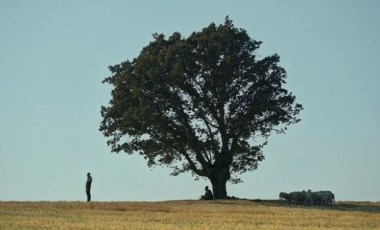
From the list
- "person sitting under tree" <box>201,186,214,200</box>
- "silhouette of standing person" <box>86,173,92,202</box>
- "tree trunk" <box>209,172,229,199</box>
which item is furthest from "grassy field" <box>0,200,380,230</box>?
"tree trunk" <box>209,172,229,199</box>

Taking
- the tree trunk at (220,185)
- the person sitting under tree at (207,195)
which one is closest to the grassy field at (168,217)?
the person sitting under tree at (207,195)

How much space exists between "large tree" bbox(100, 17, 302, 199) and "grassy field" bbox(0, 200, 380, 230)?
39.7ft

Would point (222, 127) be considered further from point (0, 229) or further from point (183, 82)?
point (0, 229)

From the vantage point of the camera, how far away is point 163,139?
64125 millimetres

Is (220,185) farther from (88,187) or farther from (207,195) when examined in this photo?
(88,187)

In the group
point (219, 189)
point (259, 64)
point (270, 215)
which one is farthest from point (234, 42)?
point (270, 215)

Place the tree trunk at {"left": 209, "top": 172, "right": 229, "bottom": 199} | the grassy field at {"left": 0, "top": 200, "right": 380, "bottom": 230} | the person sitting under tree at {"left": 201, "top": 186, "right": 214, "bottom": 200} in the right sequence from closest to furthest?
the grassy field at {"left": 0, "top": 200, "right": 380, "bottom": 230}, the person sitting under tree at {"left": 201, "top": 186, "right": 214, "bottom": 200}, the tree trunk at {"left": 209, "top": 172, "right": 229, "bottom": 199}

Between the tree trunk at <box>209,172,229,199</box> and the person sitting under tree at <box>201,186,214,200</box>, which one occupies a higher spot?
the tree trunk at <box>209,172,229,199</box>

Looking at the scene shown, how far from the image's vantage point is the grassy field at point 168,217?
34062 millimetres

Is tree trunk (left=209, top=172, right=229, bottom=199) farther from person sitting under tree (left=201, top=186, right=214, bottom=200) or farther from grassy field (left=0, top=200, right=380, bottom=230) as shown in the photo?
grassy field (left=0, top=200, right=380, bottom=230)

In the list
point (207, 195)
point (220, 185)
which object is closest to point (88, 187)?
point (207, 195)

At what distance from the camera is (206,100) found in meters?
63.5

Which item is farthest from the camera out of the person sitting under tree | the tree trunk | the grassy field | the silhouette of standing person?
the tree trunk

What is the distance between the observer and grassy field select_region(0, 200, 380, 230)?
1341 inches
